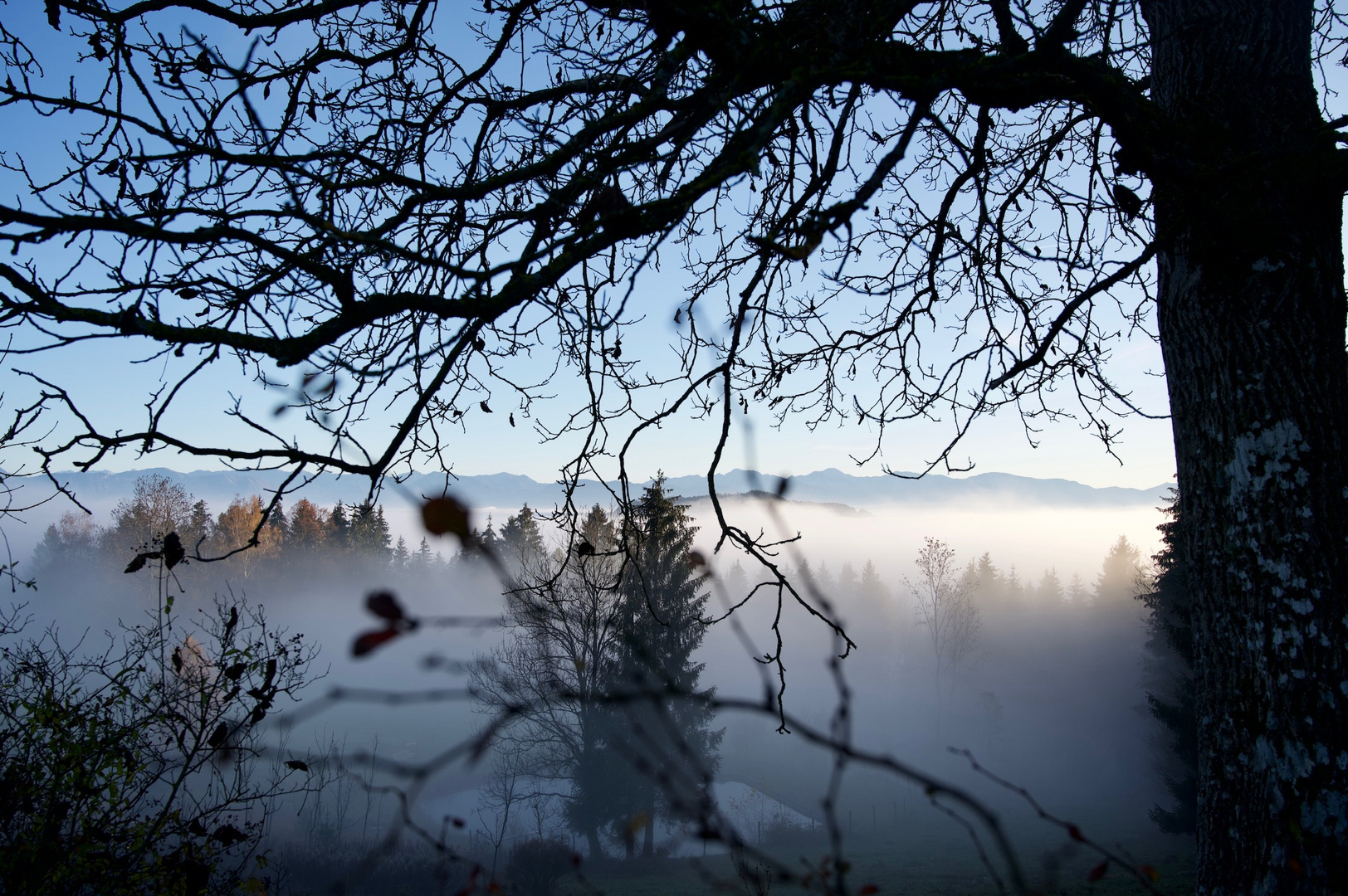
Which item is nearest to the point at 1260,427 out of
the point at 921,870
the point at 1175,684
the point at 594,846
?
the point at 921,870

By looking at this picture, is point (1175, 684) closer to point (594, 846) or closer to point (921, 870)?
point (921, 870)

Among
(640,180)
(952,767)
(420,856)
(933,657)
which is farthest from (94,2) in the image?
(933,657)

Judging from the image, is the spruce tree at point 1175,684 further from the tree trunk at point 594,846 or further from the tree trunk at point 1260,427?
the tree trunk at point 594,846

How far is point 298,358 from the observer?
171 cm

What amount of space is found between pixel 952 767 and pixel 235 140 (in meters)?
38.5

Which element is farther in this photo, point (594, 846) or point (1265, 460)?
point (594, 846)

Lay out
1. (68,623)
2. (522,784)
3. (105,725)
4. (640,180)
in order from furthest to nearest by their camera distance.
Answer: (68,623) → (522,784) → (105,725) → (640,180)

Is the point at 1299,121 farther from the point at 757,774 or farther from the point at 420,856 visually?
the point at 757,774

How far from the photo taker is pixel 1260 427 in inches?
92.6

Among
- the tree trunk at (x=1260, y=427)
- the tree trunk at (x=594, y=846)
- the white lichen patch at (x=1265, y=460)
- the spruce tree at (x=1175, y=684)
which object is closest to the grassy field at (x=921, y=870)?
the tree trunk at (x=594, y=846)

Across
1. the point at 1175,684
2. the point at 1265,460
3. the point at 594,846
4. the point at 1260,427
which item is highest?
the point at 1260,427

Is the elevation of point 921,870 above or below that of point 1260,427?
below

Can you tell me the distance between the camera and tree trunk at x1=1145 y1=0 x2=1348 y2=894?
2098 mm

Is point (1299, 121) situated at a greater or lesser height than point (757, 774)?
greater
